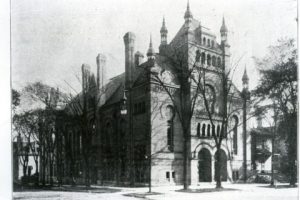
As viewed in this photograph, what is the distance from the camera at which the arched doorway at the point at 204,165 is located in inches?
1224

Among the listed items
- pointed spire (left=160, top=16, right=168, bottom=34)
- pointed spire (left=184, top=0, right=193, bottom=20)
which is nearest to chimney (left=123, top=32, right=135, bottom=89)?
pointed spire (left=160, top=16, right=168, bottom=34)

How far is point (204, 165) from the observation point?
31.4 meters

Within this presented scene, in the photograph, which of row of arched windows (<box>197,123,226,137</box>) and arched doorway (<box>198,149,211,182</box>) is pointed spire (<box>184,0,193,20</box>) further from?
arched doorway (<box>198,149,211,182</box>)

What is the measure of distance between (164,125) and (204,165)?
19.0 ft

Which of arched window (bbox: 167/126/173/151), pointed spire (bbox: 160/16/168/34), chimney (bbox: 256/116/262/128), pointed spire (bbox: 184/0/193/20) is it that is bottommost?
arched window (bbox: 167/126/173/151)

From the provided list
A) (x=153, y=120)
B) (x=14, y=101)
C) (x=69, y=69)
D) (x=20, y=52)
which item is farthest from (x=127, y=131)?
(x=20, y=52)

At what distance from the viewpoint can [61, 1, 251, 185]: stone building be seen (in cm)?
2830

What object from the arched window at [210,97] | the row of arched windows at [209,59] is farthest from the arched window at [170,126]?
the row of arched windows at [209,59]

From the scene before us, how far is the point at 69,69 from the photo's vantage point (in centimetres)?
2248

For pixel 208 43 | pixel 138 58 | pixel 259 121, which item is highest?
pixel 208 43

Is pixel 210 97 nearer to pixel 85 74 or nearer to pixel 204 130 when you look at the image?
pixel 204 130

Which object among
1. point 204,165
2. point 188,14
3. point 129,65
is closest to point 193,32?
point 129,65

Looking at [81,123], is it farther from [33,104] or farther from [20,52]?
[20,52]

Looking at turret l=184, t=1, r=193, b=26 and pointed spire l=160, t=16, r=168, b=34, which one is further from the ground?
turret l=184, t=1, r=193, b=26
